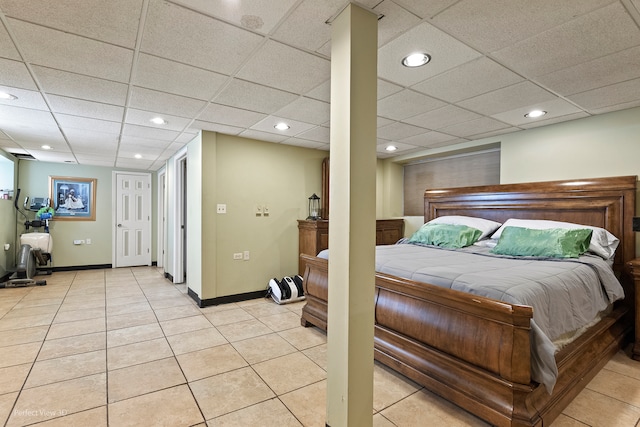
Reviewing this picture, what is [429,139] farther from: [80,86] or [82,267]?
[82,267]

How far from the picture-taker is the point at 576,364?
7.07ft

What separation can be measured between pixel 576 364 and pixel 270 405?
2093 millimetres

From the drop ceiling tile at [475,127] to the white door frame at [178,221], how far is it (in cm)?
420

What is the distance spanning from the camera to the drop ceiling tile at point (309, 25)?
160 cm

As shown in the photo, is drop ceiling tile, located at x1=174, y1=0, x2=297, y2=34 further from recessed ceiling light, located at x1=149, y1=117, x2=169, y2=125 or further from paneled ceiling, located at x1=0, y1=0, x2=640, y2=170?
recessed ceiling light, located at x1=149, y1=117, x2=169, y2=125

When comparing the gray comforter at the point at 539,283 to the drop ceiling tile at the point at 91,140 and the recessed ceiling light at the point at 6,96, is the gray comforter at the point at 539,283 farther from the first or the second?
the drop ceiling tile at the point at 91,140

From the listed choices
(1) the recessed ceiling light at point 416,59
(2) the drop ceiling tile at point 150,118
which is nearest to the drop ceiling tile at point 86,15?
(2) the drop ceiling tile at point 150,118

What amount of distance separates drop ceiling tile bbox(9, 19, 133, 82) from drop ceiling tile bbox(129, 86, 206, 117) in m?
0.35

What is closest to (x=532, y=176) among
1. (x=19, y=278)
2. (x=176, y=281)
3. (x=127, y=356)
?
(x=127, y=356)

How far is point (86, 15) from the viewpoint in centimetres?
167

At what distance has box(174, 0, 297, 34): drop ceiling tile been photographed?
1.58m

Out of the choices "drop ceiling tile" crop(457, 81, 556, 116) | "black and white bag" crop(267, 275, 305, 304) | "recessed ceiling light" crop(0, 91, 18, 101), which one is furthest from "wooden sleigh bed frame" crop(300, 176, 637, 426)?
"recessed ceiling light" crop(0, 91, 18, 101)

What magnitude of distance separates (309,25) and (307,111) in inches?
57.9

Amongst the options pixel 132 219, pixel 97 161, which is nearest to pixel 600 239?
pixel 97 161
